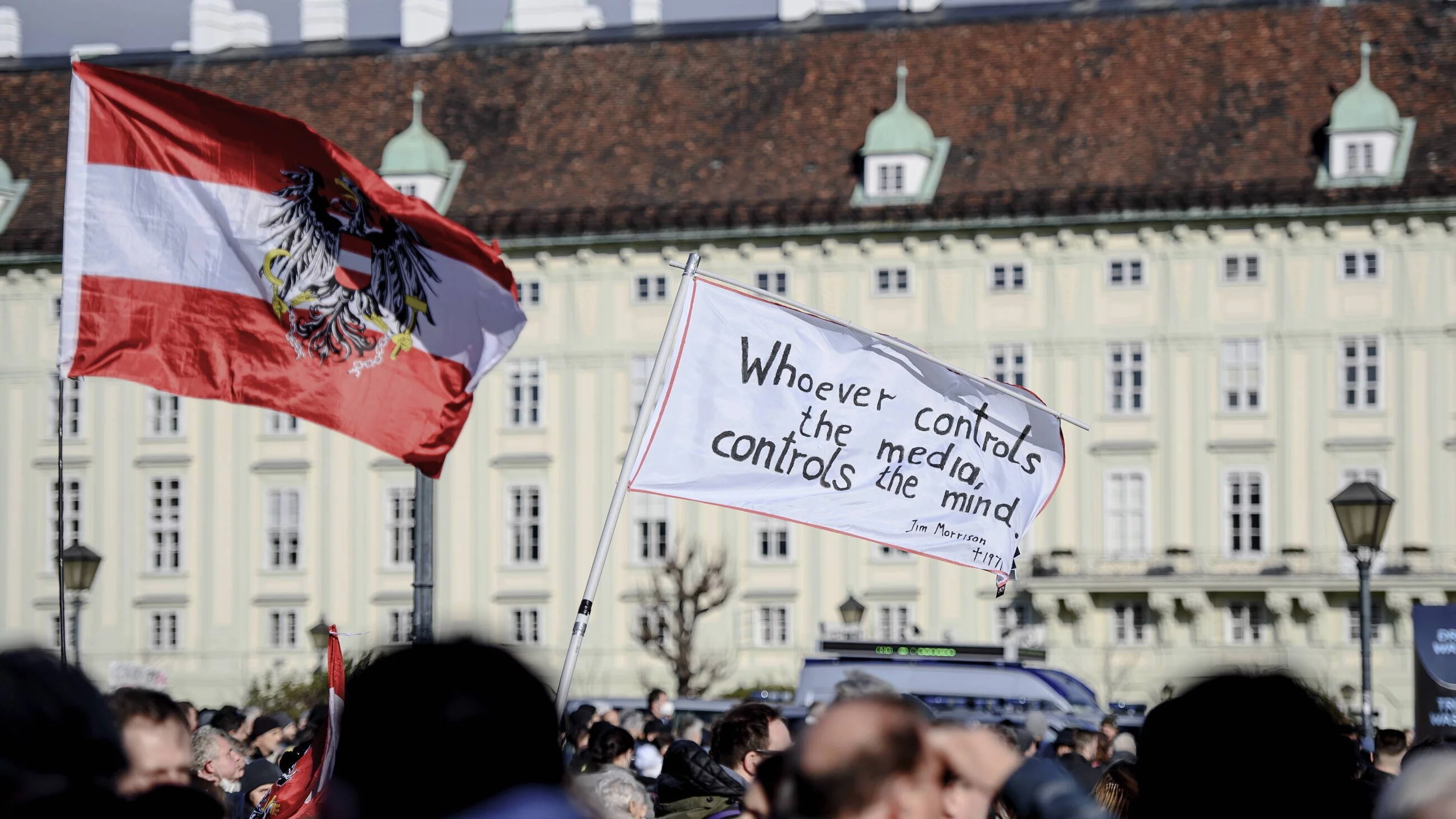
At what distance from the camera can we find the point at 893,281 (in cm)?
5297

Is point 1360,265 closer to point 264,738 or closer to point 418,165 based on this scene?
point 418,165

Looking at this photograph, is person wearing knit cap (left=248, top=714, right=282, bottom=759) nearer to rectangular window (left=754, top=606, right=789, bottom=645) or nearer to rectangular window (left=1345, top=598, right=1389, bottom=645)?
rectangular window (left=1345, top=598, right=1389, bottom=645)

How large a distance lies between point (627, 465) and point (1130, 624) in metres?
41.7

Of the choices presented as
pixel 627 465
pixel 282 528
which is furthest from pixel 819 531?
pixel 627 465

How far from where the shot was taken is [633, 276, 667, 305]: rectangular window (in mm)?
53906

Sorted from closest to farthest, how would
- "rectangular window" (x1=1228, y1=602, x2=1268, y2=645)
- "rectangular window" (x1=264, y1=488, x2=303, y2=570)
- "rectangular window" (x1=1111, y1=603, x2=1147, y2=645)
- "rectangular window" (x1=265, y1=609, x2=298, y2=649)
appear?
1. "rectangular window" (x1=1228, y1=602, x2=1268, y2=645)
2. "rectangular window" (x1=1111, y1=603, x2=1147, y2=645)
3. "rectangular window" (x1=265, y1=609, x2=298, y2=649)
4. "rectangular window" (x1=264, y1=488, x2=303, y2=570)

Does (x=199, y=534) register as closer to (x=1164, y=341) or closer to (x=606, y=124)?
(x=606, y=124)

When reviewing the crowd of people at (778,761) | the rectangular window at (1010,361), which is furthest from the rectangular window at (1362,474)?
the crowd of people at (778,761)

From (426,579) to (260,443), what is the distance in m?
46.0

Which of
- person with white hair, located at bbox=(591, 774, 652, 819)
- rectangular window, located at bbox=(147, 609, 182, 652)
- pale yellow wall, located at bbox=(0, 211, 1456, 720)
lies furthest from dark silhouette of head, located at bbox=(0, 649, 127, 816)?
rectangular window, located at bbox=(147, 609, 182, 652)

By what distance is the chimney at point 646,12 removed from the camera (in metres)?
59.6

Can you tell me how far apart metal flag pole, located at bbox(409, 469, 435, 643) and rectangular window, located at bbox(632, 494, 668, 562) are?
42.2 metres

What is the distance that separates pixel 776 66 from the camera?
184ft

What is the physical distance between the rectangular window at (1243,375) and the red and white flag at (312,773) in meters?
44.4
